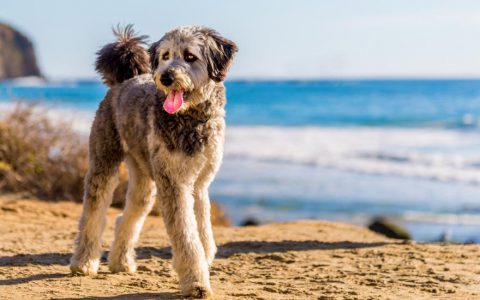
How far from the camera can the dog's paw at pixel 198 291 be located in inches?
253

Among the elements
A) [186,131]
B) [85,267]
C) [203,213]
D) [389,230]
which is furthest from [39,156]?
[186,131]

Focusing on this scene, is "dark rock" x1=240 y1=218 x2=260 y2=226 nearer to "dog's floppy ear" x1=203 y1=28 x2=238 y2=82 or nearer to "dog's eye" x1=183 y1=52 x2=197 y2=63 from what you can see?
"dog's floppy ear" x1=203 y1=28 x2=238 y2=82

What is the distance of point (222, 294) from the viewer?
22.3ft

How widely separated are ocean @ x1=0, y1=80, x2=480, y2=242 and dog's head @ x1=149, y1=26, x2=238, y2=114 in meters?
7.88

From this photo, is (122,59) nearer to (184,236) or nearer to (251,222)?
(184,236)

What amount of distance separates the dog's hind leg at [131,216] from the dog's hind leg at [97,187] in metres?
0.15

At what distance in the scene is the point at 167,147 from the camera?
21.2ft

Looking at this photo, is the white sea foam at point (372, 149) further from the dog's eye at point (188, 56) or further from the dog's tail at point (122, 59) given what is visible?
the dog's eye at point (188, 56)

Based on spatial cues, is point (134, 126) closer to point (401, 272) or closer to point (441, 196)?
point (401, 272)

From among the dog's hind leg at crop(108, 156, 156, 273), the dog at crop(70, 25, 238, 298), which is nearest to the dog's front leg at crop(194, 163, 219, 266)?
the dog at crop(70, 25, 238, 298)

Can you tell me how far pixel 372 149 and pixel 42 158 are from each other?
49.2 feet

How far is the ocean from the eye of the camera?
1497cm

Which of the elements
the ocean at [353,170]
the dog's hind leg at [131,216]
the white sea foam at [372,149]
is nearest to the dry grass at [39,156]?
the ocean at [353,170]

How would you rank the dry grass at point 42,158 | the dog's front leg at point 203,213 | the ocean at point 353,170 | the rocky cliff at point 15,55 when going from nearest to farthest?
the dog's front leg at point 203,213 → the dry grass at point 42,158 → the ocean at point 353,170 → the rocky cliff at point 15,55
